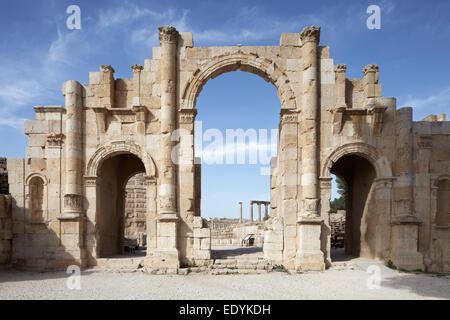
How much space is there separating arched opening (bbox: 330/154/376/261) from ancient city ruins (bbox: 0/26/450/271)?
209 mm

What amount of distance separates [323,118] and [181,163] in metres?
4.97

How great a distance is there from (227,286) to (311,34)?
26.7 ft

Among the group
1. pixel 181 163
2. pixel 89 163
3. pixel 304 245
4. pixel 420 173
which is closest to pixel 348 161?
pixel 420 173

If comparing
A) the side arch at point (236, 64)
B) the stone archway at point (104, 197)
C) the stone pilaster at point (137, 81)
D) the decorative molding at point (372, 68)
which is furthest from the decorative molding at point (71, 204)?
the decorative molding at point (372, 68)

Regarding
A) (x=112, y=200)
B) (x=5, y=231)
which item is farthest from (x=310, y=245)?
(x=5, y=231)

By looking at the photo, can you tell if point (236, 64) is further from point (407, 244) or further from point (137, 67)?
point (407, 244)

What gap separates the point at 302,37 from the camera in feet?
33.8

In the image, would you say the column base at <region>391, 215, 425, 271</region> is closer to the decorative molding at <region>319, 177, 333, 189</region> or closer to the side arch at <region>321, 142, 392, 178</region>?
the side arch at <region>321, 142, 392, 178</region>

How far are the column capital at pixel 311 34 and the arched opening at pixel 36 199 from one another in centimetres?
1010

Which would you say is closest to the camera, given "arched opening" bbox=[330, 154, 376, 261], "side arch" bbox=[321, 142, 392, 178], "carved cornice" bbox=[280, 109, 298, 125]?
"side arch" bbox=[321, 142, 392, 178]

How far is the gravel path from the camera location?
7.03 m

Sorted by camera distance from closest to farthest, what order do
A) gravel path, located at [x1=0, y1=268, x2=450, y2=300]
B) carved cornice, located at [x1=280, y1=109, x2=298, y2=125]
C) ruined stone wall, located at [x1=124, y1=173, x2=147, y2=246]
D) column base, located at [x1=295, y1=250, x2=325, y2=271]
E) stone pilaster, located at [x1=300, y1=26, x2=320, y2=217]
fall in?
gravel path, located at [x1=0, y1=268, x2=450, y2=300] < column base, located at [x1=295, y1=250, x2=325, y2=271] < stone pilaster, located at [x1=300, y1=26, x2=320, y2=217] < carved cornice, located at [x1=280, y1=109, x2=298, y2=125] < ruined stone wall, located at [x1=124, y1=173, x2=147, y2=246]

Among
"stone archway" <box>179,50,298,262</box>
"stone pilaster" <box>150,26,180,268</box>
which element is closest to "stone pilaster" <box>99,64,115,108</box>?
"stone pilaster" <box>150,26,180,268</box>

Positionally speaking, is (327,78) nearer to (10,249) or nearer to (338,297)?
(338,297)
